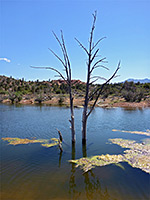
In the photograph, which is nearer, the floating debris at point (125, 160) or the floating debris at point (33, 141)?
the floating debris at point (125, 160)

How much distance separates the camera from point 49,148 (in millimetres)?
9430

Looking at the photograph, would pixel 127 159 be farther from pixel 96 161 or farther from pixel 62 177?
pixel 62 177

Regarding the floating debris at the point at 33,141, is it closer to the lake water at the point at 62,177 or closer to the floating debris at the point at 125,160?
the lake water at the point at 62,177

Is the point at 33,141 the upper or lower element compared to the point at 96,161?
upper

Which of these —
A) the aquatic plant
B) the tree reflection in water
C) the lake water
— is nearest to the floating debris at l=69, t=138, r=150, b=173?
the aquatic plant

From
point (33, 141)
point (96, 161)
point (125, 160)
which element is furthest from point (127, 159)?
point (33, 141)

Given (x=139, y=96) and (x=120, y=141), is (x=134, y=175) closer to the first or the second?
(x=120, y=141)

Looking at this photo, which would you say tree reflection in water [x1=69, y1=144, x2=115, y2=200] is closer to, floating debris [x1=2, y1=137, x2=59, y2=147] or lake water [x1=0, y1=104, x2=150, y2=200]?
lake water [x1=0, y1=104, x2=150, y2=200]

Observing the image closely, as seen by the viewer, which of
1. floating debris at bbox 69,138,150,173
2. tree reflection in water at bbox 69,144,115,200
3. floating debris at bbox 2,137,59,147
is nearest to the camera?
tree reflection in water at bbox 69,144,115,200

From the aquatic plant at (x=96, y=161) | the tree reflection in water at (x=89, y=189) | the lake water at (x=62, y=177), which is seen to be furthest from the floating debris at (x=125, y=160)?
the tree reflection in water at (x=89, y=189)

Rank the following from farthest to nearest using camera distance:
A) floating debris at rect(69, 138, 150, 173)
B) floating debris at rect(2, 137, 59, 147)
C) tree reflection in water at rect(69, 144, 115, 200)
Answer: floating debris at rect(2, 137, 59, 147), floating debris at rect(69, 138, 150, 173), tree reflection in water at rect(69, 144, 115, 200)

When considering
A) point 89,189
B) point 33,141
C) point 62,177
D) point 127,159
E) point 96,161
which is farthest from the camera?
point 33,141

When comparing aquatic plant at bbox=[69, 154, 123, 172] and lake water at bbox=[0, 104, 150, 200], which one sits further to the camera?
aquatic plant at bbox=[69, 154, 123, 172]

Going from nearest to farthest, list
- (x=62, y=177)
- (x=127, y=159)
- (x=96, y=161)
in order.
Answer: (x=62, y=177)
(x=96, y=161)
(x=127, y=159)
